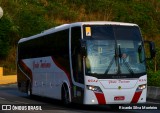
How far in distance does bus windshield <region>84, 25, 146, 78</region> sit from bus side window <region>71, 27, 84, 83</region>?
1.22 feet

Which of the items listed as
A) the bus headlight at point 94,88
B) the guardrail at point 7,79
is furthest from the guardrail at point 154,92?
the guardrail at point 7,79

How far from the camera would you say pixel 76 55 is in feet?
63.7

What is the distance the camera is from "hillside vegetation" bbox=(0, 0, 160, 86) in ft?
205

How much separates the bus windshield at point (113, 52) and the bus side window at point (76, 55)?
1.22 feet

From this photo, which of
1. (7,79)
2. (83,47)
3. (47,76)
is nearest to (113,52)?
(83,47)

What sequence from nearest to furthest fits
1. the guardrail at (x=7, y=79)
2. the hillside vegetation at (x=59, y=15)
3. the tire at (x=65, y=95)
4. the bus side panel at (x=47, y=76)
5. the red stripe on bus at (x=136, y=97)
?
the red stripe on bus at (x=136, y=97)
the tire at (x=65, y=95)
the bus side panel at (x=47, y=76)
the guardrail at (x=7, y=79)
the hillside vegetation at (x=59, y=15)

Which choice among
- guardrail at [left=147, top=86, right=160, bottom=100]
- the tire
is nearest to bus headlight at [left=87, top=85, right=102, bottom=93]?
the tire

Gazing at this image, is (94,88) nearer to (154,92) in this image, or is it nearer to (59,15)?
(154,92)

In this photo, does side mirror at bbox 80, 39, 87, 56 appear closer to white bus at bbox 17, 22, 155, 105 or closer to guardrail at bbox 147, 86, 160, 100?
white bus at bbox 17, 22, 155, 105

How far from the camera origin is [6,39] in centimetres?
6259

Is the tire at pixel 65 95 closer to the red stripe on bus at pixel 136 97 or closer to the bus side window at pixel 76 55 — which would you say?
the bus side window at pixel 76 55

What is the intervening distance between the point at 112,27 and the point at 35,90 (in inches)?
314

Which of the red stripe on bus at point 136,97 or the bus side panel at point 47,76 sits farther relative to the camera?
the bus side panel at point 47,76

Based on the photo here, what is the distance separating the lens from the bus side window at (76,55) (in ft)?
62.4
